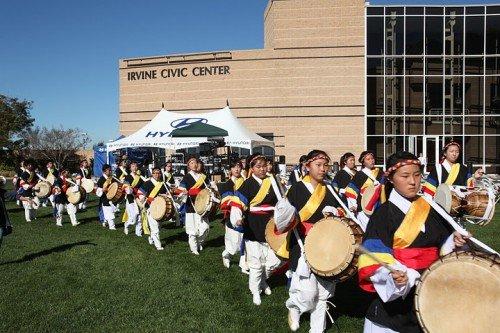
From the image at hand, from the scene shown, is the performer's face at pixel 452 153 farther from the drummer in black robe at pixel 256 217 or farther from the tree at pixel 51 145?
the tree at pixel 51 145

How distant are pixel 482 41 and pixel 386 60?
245 inches

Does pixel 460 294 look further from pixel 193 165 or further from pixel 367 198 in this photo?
pixel 193 165

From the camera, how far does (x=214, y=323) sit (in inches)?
229

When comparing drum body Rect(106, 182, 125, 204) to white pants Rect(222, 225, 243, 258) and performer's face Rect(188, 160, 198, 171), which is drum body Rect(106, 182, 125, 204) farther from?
white pants Rect(222, 225, 243, 258)

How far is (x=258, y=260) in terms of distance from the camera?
21.6 ft

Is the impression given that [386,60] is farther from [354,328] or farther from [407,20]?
[354,328]

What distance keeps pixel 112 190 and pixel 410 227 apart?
36.0 feet

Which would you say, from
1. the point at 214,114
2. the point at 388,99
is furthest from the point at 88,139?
the point at 214,114

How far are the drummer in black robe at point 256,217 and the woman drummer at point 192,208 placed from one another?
3.16m

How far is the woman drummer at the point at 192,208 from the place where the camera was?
9836 millimetres

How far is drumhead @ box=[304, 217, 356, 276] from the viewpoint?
4.19 m

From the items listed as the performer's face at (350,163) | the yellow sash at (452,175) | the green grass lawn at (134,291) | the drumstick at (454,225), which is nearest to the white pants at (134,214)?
the green grass lawn at (134,291)

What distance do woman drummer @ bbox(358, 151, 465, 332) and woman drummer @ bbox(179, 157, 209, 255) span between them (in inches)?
258

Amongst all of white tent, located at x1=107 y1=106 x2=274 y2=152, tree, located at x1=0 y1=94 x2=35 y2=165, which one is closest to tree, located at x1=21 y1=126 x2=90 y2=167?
tree, located at x1=0 y1=94 x2=35 y2=165
